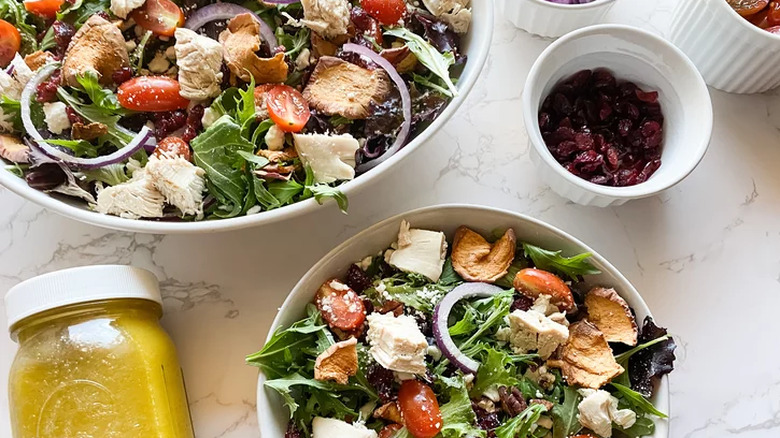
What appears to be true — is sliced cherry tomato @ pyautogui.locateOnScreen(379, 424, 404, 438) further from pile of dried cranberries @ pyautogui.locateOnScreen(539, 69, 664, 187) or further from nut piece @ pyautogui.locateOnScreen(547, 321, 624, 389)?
pile of dried cranberries @ pyautogui.locateOnScreen(539, 69, 664, 187)

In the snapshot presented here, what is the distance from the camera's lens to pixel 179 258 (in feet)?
6.26

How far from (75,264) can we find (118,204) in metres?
0.40

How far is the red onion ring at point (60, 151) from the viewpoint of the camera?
5.42ft

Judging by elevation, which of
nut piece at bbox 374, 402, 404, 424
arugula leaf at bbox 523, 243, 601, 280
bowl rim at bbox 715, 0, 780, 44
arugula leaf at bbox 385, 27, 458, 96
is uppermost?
bowl rim at bbox 715, 0, 780, 44

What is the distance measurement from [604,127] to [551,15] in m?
0.31

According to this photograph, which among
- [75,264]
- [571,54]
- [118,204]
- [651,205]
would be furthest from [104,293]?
[651,205]

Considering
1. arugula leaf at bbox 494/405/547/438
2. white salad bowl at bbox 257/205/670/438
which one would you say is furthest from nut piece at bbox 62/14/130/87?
arugula leaf at bbox 494/405/547/438

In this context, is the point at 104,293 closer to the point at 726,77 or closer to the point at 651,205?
the point at 651,205

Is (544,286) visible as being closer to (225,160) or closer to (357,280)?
(357,280)

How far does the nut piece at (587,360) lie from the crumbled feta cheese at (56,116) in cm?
119

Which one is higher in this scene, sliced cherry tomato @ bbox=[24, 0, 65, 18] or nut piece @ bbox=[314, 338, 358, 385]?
sliced cherry tomato @ bbox=[24, 0, 65, 18]

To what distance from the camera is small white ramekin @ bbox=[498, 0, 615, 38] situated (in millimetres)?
1857

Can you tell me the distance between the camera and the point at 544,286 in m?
1.66

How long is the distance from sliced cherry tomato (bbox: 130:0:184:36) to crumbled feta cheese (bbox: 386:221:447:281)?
0.69m
